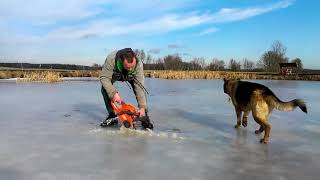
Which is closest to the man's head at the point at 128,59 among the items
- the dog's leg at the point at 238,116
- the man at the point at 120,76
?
the man at the point at 120,76

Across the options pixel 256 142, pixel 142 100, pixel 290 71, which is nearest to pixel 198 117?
pixel 142 100

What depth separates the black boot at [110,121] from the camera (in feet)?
21.9

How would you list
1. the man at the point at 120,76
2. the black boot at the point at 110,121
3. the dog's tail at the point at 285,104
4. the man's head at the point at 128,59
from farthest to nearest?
the black boot at the point at 110,121 → the man at the point at 120,76 → the man's head at the point at 128,59 → the dog's tail at the point at 285,104

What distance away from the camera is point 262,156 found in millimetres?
4598

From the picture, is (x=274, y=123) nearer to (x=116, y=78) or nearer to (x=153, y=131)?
(x=153, y=131)

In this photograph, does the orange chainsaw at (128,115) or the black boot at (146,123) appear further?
the black boot at (146,123)

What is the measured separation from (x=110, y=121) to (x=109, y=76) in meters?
0.98

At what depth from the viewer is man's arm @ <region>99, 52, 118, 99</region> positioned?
19.9 feet

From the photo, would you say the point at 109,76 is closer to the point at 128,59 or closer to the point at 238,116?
the point at 128,59

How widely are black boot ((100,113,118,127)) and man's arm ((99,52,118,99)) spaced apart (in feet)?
2.58

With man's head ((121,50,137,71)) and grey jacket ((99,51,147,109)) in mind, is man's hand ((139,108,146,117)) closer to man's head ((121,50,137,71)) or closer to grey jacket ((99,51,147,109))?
grey jacket ((99,51,147,109))

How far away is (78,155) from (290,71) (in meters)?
44.1

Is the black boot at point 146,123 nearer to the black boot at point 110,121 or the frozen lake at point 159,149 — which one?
the frozen lake at point 159,149

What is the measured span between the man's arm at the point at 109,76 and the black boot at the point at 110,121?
786 mm
